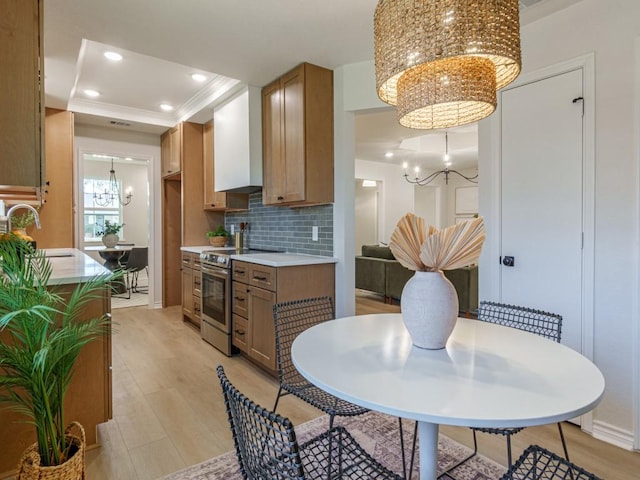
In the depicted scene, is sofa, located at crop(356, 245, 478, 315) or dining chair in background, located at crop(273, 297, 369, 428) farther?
sofa, located at crop(356, 245, 478, 315)

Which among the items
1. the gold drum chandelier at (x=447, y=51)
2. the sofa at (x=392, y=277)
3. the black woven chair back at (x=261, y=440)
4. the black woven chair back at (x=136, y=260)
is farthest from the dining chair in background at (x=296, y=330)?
the black woven chair back at (x=136, y=260)

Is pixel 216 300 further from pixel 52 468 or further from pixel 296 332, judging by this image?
pixel 52 468

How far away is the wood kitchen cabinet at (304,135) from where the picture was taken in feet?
10.2

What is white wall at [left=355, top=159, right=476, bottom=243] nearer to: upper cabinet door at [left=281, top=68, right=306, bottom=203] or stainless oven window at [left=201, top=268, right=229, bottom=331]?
upper cabinet door at [left=281, top=68, right=306, bottom=203]

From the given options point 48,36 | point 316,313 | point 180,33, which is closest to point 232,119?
point 180,33

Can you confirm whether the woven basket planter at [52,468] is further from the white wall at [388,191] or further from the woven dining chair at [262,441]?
the white wall at [388,191]

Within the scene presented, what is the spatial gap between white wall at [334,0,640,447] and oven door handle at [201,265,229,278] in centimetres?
279

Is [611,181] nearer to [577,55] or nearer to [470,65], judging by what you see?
[577,55]

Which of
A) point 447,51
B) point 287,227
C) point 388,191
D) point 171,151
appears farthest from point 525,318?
point 388,191

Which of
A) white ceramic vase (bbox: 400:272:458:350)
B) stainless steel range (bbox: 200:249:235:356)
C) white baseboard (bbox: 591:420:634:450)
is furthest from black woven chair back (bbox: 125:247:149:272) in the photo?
white baseboard (bbox: 591:420:634:450)

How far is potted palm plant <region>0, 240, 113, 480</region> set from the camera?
4.55 feet

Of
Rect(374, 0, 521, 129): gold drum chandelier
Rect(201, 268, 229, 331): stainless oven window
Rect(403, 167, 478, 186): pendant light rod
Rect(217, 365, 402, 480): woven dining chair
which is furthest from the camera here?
Rect(403, 167, 478, 186): pendant light rod

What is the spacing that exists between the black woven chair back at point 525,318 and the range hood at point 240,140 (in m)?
2.51

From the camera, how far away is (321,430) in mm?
2137
